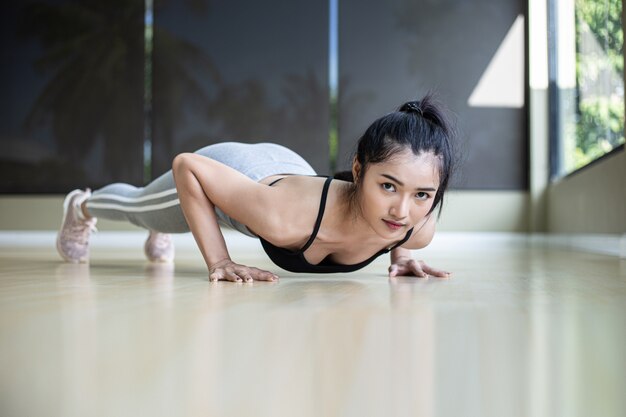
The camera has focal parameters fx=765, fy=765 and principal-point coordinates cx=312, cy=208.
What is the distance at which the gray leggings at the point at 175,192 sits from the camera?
2299 mm

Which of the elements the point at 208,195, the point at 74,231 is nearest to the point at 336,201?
the point at 208,195

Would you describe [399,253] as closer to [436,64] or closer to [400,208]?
[400,208]

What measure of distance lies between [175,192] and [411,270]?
0.78 metres

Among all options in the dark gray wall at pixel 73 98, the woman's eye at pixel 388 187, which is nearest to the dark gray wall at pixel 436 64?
the dark gray wall at pixel 73 98

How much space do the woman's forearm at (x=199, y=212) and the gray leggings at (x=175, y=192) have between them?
0.58 ft

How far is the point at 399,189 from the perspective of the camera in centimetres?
175

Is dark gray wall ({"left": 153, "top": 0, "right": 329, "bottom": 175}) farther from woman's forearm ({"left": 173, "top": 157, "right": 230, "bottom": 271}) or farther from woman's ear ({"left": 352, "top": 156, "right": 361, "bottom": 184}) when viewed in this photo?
woman's ear ({"left": 352, "top": 156, "right": 361, "bottom": 184})

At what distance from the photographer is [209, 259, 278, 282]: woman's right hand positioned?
6.08ft

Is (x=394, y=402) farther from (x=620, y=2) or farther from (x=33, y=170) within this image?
(x=33, y=170)

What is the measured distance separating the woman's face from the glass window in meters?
2.69

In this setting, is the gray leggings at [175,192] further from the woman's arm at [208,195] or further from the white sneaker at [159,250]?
the white sneaker at [159,250]

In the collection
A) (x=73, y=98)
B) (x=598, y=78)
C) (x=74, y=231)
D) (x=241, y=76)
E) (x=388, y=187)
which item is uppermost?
(x=241, y=76)

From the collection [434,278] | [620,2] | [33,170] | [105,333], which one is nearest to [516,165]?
[620,2]

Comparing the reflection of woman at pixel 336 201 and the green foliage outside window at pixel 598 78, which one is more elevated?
the green foliage outside window at pixel 598 78
